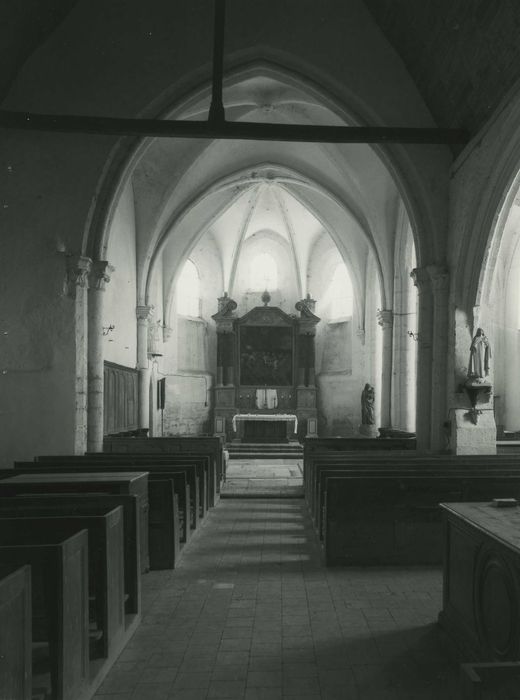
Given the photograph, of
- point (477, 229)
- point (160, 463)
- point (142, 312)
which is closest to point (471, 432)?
point (477, 229)

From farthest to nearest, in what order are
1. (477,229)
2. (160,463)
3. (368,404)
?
(368,404) < (477,229) < (160,463)

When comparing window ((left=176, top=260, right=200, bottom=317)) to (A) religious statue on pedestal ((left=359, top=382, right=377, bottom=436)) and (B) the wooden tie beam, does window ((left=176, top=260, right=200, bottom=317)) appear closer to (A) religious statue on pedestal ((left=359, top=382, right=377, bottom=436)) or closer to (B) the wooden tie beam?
(A) religious statue on pedestal ((left=359, top=382, right=377, bottom=436))

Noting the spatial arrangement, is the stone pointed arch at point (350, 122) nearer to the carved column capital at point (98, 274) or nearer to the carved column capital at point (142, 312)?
the carved column capital at point (98, 274)

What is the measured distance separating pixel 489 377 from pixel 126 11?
31.7ft

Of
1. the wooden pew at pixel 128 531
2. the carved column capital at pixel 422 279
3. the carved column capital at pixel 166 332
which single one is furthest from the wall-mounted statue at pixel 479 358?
the carved column capital at pixel 166 332

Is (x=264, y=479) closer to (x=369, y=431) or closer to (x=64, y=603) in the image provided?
(x=369, y=431)

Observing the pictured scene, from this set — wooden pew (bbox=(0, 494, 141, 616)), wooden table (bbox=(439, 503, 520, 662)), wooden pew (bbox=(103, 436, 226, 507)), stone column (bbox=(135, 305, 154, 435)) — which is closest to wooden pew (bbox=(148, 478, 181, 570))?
wooden pew (bbox=(0, 494, 141, 616))

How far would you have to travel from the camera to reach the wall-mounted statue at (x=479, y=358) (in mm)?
11039

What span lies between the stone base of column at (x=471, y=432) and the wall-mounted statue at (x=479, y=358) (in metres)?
0.66

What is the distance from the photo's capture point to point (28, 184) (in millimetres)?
11766

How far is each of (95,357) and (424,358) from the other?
648 cm

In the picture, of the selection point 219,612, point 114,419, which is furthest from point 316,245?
point 219,612

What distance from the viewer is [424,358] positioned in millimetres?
12312

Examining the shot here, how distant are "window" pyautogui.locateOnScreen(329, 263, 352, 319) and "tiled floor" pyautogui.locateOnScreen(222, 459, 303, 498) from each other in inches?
334
